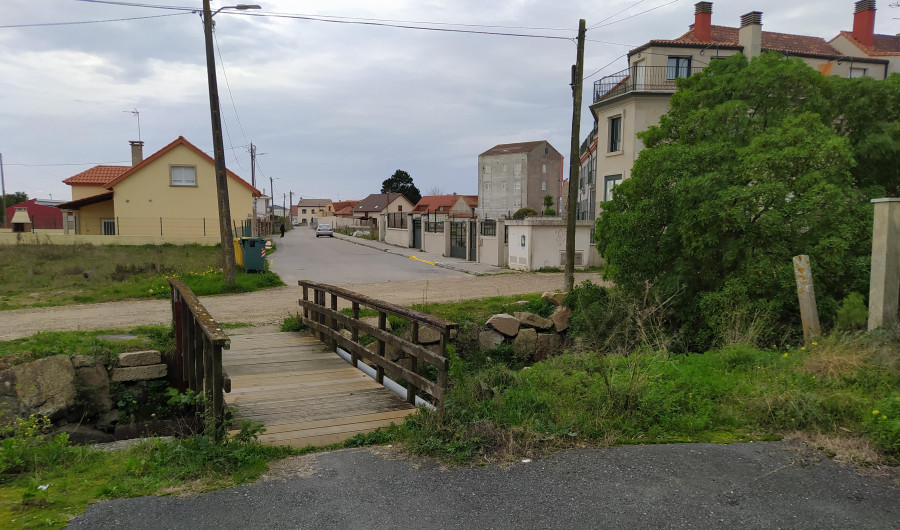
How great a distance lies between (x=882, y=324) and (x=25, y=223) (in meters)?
59.1

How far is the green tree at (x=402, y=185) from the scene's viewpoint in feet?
341

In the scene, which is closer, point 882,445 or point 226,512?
point 226,512

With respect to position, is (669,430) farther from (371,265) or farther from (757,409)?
(371,265)

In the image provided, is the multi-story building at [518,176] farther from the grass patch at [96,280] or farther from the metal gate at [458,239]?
the grass patch at [96,280]

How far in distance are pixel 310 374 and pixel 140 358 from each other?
8.76 ft

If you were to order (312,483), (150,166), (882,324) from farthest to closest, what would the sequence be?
(150,166) < (882,324) < (312,483)

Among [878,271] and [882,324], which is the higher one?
[878,271]

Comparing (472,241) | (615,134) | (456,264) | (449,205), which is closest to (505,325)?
(456,264)

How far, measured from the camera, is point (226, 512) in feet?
11.7

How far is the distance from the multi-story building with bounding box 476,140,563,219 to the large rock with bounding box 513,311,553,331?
6362 cm

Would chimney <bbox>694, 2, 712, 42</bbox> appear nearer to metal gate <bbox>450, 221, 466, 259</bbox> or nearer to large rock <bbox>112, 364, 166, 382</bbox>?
metal gate <bbox>450, 221, 466, 259</bbox>

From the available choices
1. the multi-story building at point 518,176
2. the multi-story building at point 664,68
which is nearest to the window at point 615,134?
the multi-story building at point 664,68

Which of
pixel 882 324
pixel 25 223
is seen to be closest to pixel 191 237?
pixel 25 223

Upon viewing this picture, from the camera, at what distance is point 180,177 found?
3450 centimetres
